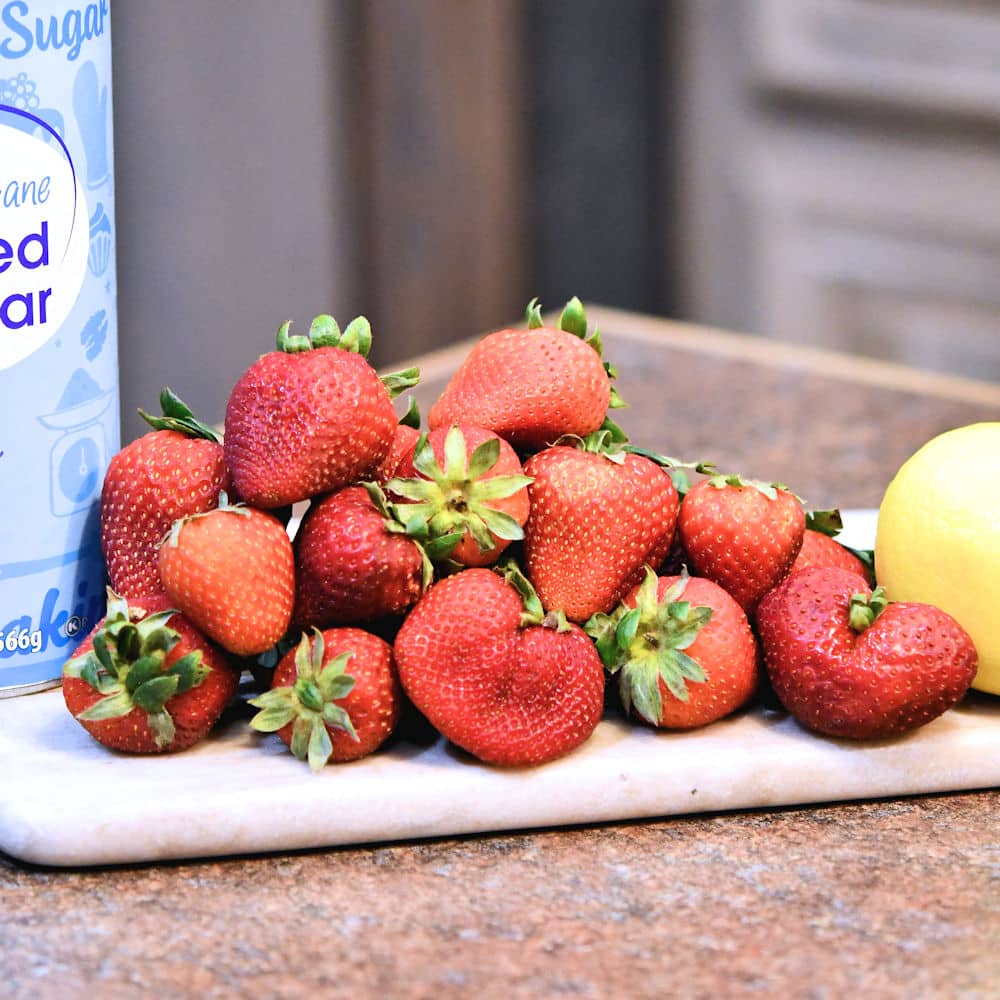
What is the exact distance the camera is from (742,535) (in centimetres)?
81

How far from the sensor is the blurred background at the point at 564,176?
202 centimetres

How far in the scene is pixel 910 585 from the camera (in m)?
0.83

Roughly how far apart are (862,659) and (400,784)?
0.76 ft

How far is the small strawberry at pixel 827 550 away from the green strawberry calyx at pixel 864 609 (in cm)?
8

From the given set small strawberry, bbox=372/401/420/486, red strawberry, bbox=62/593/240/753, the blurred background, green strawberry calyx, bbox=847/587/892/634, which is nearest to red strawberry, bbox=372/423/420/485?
small strawberry, bbox=372/401/420/486

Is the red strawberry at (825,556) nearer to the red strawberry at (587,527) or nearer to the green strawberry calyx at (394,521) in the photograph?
the red strawberry at (587,527)

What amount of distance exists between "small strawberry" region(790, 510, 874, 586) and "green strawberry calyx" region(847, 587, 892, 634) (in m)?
0.08

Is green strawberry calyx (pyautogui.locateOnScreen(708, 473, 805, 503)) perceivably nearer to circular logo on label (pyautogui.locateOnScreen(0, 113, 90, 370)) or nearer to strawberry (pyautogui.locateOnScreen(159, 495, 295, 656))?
strawberry (pyautogui.locateOnScreen(159, 495, 295, 656))

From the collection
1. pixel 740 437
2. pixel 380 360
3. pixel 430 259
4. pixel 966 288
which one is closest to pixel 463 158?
pixel 430 259

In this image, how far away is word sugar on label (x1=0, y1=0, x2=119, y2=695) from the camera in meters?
0.75

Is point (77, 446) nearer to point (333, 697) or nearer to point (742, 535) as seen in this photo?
point (333, 697)

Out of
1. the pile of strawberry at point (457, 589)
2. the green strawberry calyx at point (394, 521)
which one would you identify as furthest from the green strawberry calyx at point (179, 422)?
the green strawberry calyx at point (394, 521)

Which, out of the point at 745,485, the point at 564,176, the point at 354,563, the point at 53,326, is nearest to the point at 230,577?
the point at 354,563

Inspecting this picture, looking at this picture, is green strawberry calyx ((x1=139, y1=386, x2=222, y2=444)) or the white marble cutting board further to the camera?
green strawberry calyx ((x1=139, y1=386, x2=222, y2=444))
